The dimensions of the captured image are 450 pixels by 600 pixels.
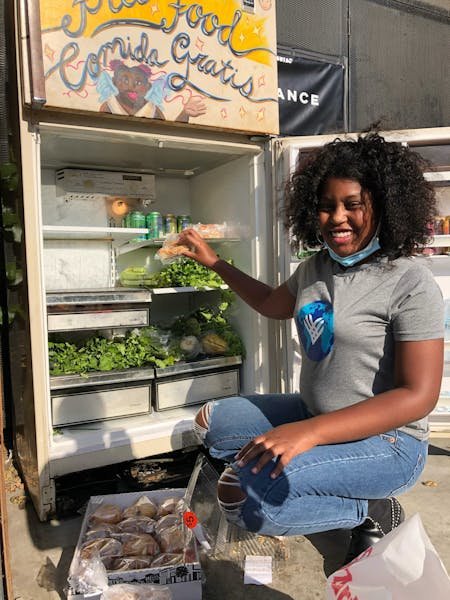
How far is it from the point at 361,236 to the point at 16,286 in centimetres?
170

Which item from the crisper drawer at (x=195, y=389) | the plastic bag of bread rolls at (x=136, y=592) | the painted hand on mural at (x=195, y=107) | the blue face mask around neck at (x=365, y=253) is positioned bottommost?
the plastic bag of bread rolls at (x=136, y=592)

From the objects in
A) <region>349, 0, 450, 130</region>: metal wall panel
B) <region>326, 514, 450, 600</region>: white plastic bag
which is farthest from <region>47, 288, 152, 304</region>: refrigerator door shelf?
<region>349, 0, 450, 130</region>: metal wall panel

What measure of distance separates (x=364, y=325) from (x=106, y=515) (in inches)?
55.5

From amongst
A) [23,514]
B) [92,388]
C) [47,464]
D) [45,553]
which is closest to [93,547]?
[45,553]

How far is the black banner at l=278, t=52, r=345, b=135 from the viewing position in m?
4.50

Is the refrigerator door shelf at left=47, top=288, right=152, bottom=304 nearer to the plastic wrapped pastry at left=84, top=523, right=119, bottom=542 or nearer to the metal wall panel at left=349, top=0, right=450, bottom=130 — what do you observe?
the plastic wrapped pastry at left=84, top=523, right=119, bottom=542

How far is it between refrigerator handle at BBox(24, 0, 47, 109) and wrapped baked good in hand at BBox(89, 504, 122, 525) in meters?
1.76

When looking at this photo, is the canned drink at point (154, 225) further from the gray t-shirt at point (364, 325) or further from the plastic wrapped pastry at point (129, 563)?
the plastic wrapped pastry at point (129, 563)

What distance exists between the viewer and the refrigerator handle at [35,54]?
195 cm

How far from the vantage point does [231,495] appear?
1439 millimetres

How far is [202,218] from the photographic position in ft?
11.4

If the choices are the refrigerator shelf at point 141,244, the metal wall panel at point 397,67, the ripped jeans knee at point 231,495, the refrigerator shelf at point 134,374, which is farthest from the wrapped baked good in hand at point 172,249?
the metal wall panel at point 397,67

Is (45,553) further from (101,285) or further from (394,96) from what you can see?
(394,96)

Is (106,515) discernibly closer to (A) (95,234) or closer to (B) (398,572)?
(B) (398,572)
